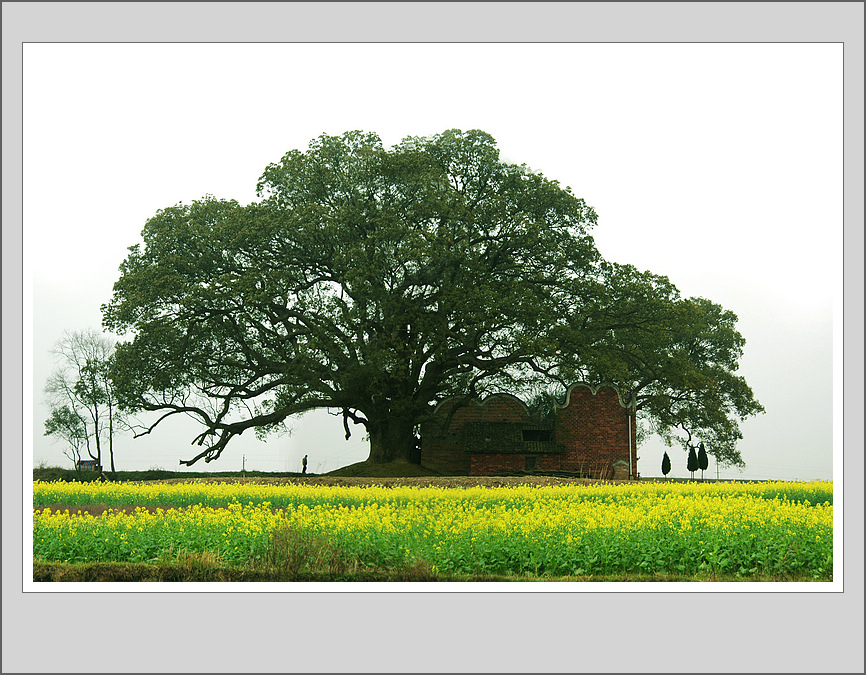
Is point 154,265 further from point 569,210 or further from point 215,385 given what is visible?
point 569,210

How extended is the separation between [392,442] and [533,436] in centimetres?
447

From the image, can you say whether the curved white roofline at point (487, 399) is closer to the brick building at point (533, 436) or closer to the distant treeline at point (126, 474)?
the brick building at point (533, 436)

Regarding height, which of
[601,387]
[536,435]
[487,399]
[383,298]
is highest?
[383,298]

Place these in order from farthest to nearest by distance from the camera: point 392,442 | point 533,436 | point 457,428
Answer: point 457,428 < point 533,436 < point 392,442

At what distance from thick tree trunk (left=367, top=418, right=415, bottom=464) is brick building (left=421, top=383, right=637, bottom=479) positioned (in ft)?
3.43

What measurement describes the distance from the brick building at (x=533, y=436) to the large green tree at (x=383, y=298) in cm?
98

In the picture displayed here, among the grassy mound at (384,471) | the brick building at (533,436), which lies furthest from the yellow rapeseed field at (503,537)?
the brick building at (533,436)

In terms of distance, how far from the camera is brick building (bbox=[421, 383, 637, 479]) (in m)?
24.8

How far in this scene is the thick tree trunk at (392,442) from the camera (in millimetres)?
24266

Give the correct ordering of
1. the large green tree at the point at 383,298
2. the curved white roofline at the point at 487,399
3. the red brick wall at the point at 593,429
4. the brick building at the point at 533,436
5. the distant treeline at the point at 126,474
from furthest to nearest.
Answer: the curved white roofline at the point at 487,399 < the red brick wall at the point at 593,429 < the brick building at the point at 533,436 < the large green tree at the point at 383,298 < the distant treeline at the point at 126,474

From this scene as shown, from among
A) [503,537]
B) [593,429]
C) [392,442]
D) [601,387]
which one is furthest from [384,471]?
[503,537]

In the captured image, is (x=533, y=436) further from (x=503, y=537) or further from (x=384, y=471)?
(x=503, y=537)

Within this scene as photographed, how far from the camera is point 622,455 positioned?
2527 cm

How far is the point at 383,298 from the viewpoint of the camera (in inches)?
870
